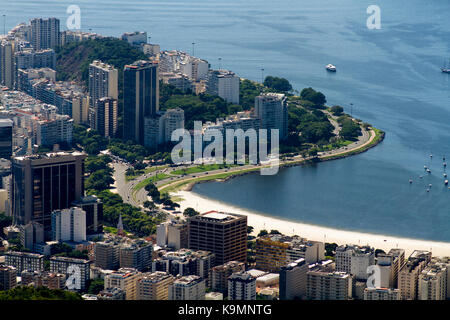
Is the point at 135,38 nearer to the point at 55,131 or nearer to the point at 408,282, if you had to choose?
the point at 55,131

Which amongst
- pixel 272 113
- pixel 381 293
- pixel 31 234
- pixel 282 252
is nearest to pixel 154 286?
pixel 282 252

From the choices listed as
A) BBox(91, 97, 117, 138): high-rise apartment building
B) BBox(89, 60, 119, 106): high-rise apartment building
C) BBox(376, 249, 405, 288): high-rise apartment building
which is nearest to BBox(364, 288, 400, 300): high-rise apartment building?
BBox(376, 249, 405, 288): high-rise apartment building

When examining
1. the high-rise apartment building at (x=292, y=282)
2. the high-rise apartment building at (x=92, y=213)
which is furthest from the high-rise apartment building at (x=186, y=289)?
the high-rise apartment building at (x=92, y=213)

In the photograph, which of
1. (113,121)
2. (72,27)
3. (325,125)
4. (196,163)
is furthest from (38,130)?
(72,27)

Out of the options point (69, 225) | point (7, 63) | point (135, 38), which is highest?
point (135, 38)

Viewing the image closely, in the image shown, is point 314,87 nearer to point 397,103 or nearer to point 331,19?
point 397,103

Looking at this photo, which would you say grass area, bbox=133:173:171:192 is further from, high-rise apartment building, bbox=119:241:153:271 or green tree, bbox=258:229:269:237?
high-rise apartment building, bbox=119:241:153:271

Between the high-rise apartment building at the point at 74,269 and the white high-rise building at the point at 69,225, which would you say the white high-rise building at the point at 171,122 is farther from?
the high-rise apartment building at the point at 74,269

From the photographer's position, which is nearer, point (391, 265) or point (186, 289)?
point (186, 289)
